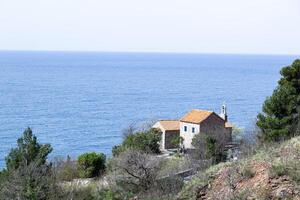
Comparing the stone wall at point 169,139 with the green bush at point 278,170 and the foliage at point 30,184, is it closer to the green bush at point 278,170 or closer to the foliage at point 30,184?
the foliage at point 30,184

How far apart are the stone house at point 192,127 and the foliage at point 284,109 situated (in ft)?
62.6

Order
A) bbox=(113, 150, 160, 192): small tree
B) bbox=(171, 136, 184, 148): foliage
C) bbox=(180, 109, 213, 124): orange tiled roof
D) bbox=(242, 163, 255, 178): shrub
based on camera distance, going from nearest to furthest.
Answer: bbox=(242, 163, 255, 178): shrub → bbox=(113, 150, 160, 192): small tree → bbox=(180, 109, 213, 124): orange tiled roof → bbox=(171, 136, 184, 148): foliage

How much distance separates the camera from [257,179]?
13.5 metres

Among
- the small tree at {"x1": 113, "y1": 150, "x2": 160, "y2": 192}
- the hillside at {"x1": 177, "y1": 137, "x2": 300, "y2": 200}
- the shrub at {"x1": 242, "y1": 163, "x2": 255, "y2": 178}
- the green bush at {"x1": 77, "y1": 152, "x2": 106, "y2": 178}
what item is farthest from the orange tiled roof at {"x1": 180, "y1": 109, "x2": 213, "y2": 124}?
the shrub at {"x1": 242, "y1": 163, "x2": 255, "y2": 178}

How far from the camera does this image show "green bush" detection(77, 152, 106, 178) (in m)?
36.9

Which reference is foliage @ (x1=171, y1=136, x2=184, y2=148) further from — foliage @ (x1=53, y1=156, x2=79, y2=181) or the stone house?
foliage @ (x1=53, y1=156, x2=79, y2=181)

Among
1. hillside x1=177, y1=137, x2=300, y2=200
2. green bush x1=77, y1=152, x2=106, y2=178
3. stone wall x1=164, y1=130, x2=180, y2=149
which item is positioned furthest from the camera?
stone wall x1=164, y1=130, x2=180, y2=149

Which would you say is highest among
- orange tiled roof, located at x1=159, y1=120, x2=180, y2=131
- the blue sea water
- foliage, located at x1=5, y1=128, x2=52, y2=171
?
foliage, located at x1=5, y1=128, x2=52, y2=171

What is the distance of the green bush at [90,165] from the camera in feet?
121

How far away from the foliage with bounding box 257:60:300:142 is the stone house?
62.6 feet

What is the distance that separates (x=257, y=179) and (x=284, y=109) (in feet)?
69.7

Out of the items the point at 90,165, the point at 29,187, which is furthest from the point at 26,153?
the point at 90,165

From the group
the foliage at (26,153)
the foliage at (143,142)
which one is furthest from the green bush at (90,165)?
the foliage at (26,153)

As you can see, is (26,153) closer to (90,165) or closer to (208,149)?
(90,165)
